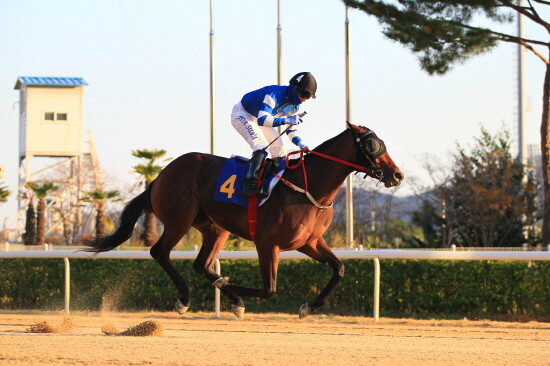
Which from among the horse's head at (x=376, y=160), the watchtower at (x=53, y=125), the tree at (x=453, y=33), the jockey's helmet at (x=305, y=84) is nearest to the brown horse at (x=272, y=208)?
the horse's head at (x=376, y=160)

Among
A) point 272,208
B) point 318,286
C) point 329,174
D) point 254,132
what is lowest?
point 318,286

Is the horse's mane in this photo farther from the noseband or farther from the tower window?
the tower window

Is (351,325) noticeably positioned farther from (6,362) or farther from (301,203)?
(6,362)

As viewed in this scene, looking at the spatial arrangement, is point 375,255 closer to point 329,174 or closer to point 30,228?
point 329,174

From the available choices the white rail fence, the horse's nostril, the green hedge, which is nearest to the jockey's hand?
the horse's nostril

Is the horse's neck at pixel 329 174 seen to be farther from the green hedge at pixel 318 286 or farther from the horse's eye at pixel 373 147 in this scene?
the green hedge at pixel 318 286

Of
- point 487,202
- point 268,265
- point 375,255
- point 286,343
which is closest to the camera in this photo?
point 286,343

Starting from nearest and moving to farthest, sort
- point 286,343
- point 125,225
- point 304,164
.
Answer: point 286,343 < point 304,164 < point 125,225

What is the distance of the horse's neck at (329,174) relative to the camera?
6582 mm

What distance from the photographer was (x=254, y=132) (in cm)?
704

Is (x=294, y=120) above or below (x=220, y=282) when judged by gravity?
above

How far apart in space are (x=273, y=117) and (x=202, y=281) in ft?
14.1

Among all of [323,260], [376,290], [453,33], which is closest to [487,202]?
[453,33]

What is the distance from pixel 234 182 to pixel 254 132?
0.46m
